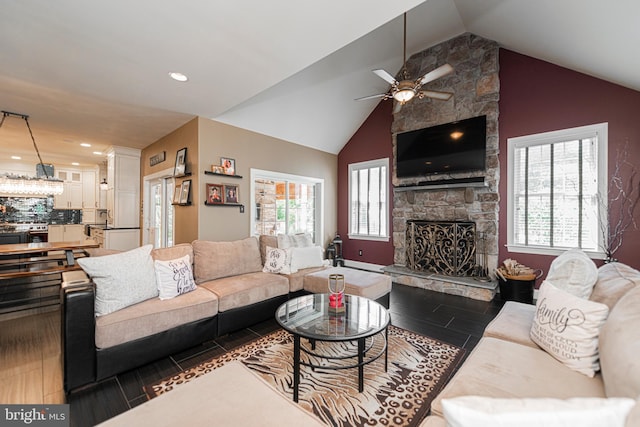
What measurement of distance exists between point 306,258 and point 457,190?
2.83 metres

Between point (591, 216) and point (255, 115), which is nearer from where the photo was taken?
point (591, 216)

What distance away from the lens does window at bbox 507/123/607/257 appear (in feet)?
11.2

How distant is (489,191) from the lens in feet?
13.5

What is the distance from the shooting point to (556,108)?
3658 mm

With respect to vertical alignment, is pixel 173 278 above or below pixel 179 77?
below

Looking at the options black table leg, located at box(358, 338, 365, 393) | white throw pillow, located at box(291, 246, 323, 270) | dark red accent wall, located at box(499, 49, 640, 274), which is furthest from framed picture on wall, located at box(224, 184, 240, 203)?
dark red accent wall, located at box(499, 49, 640, 274)

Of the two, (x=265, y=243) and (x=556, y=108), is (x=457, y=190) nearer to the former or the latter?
(x=556, y=108)

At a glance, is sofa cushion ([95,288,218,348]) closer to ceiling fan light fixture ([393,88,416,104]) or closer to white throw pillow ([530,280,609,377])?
white throw pillow ([530,280,609,377])

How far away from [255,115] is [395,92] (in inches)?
92.9

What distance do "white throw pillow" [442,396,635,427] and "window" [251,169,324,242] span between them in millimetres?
4199

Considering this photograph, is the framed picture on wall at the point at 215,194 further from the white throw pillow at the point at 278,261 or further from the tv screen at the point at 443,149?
the tv screen at the point at 443,149

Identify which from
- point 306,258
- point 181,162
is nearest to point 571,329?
point 306,258

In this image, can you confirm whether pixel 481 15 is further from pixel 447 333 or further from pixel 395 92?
pixel 447 333

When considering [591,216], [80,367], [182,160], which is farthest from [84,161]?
[591,216]
